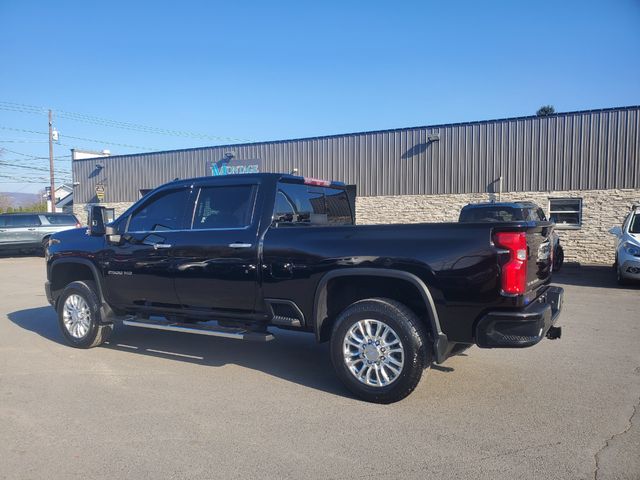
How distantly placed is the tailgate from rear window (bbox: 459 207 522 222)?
23.2 feet

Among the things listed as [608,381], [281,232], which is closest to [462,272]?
[281,232]

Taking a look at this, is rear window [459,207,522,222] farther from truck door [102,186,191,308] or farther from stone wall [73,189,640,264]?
truck door [102,186,191,308]

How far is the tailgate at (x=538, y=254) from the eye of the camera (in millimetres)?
4293

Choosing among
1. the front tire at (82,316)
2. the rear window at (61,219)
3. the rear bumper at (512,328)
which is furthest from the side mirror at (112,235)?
the rear window at (61,219)

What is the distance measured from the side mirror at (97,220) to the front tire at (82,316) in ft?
2.43

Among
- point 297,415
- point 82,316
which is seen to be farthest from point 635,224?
point 82,316

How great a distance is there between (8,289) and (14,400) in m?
8.47

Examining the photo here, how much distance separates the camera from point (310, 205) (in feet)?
19.3

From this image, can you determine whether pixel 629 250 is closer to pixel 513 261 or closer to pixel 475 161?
pixel 475 161

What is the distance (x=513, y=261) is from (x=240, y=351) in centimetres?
355

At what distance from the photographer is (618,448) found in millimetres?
3615

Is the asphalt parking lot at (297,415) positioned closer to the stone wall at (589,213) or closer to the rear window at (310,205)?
the rear window at (310,205)

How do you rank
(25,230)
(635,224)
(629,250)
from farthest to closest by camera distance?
(25,230), (635,224), (629,250)

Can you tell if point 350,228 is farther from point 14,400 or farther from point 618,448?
point 14,400
